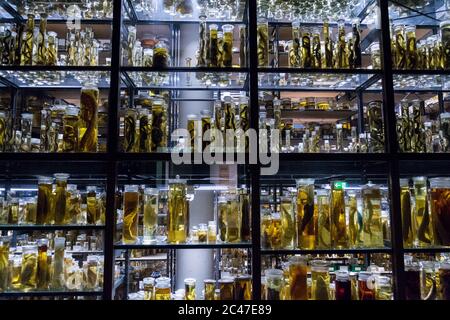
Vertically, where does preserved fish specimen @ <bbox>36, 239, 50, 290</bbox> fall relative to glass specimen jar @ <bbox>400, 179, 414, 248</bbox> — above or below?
below

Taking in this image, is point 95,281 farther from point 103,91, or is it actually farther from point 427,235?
point 427,235

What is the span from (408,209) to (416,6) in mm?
1196

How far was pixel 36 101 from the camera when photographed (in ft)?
7.23

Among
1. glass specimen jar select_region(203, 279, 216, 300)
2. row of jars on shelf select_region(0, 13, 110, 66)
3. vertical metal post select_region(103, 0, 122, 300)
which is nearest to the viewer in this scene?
vertical metal post select_region(103, 0, 122, 300)

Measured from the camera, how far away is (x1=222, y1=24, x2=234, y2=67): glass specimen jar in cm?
187

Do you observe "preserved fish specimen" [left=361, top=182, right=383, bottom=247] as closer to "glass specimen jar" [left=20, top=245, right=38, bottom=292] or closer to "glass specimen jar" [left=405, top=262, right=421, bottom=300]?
"glass specimen jar" [left=405, top=262, right=421, bottom=300]

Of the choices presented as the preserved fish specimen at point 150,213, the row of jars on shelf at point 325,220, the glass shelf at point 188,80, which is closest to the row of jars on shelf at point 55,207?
the preserved fish specimen at point 150,213

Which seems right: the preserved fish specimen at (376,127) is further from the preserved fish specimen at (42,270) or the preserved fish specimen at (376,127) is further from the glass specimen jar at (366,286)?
the preserved fish specimen at (42,270)

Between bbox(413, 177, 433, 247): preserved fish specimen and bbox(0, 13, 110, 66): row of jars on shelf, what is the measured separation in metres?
1.76

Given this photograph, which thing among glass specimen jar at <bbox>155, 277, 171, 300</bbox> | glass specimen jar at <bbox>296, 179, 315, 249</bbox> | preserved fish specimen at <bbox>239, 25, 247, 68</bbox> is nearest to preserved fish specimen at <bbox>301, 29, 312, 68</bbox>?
preserved fish specimen at <bbox>239, 25, 247, 68</bbox>

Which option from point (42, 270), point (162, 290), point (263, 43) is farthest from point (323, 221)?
point (42, 270)

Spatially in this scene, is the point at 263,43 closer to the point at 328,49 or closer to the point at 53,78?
the point at 328,49
